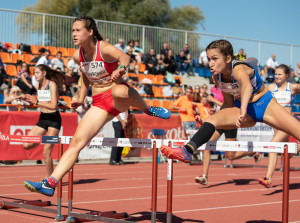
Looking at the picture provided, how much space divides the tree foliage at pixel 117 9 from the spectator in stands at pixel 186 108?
29619mm

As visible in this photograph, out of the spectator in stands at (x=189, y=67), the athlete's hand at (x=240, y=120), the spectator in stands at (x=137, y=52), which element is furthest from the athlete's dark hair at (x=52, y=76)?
the spectator in stands at (x=189, y=67)

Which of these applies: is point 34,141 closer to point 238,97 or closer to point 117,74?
point 117,74

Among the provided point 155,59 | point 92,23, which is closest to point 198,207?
point 92,23

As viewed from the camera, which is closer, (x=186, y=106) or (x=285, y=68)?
(x=285, y=68)

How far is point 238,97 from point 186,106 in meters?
9.93

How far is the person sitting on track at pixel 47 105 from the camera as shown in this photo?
916 cm

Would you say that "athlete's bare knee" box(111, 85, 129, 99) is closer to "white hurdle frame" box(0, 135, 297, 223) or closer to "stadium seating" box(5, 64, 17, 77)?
"white hurdle frame" box(0, 135, 297, 223)

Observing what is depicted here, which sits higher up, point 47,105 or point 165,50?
point 165,50

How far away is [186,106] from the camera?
15.7 meters

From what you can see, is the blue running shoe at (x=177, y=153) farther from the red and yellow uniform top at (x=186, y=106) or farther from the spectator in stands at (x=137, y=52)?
the spectator in stands at (x=137, y=52)

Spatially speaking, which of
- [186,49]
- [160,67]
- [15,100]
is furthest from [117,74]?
[186,49]

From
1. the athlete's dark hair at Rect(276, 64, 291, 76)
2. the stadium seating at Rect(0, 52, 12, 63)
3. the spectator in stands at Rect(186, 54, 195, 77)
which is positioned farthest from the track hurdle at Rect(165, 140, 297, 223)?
the spectator in stands at Rect(186, 54, 195, 77)

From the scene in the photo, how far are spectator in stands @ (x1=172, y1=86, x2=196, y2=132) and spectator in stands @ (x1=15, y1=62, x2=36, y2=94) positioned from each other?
468 cm

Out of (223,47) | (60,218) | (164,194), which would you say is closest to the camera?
(223,47)
